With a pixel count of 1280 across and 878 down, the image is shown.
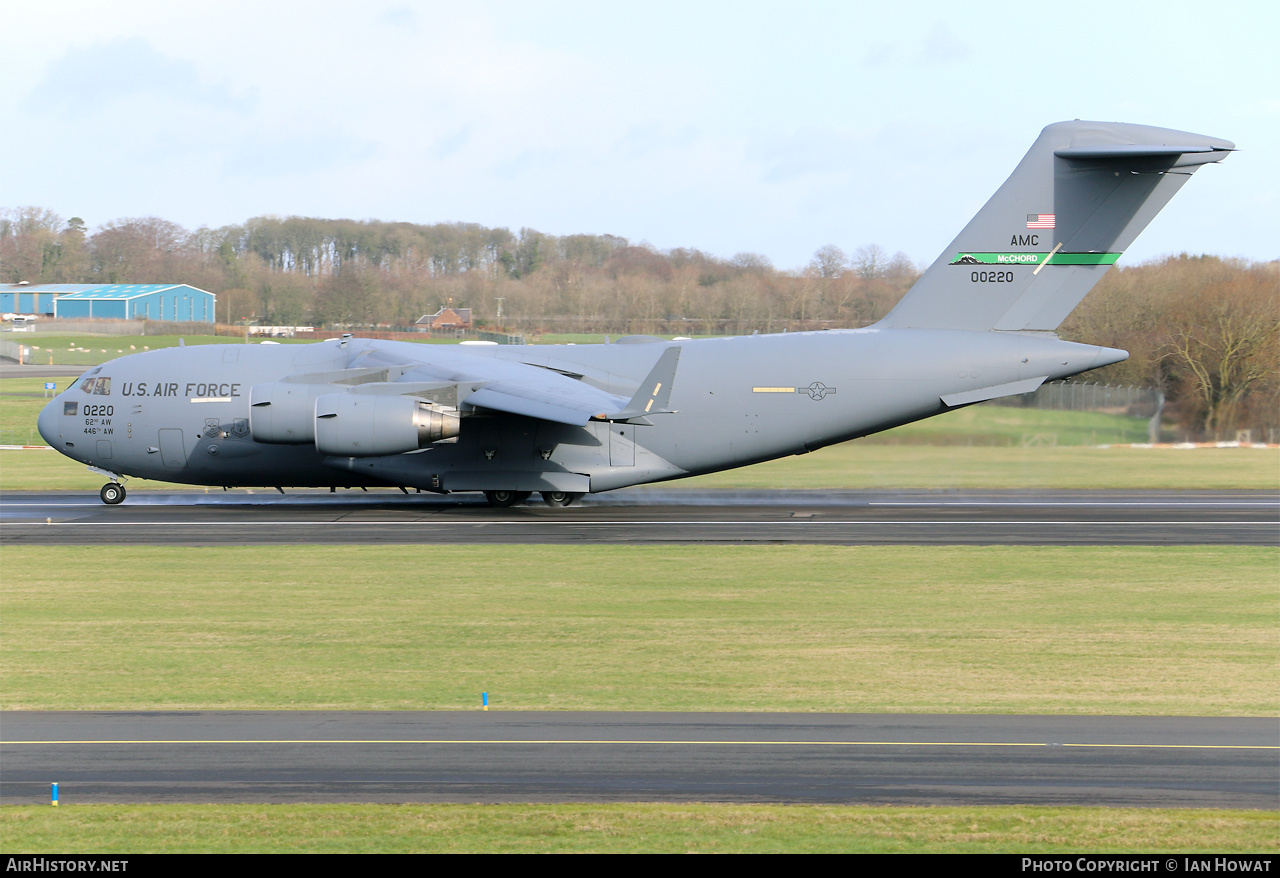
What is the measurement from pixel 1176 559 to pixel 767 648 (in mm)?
9809

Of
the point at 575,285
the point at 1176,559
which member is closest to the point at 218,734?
the point at 1176,559

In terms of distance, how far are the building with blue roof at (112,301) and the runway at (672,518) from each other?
1823 inches

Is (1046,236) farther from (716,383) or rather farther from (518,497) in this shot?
(518,497)

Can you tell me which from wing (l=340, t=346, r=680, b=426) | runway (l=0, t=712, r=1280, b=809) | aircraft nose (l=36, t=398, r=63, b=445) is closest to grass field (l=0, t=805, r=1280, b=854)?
runway (l=0, t=712, r=1280, b=809)

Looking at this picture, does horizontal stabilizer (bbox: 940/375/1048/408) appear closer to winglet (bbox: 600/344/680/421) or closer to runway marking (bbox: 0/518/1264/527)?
runway marking (bbox: 0/518/1264/527)

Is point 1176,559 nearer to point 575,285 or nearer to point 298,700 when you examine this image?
point 298,700

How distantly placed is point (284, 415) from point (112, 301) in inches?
2510

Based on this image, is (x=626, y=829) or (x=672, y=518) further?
(x=672, y=518)

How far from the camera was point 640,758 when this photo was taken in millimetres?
8883

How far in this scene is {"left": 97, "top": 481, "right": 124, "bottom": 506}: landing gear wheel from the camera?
2658cm

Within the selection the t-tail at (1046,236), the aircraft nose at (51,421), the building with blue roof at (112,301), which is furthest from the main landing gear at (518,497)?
the building with blue roof at (112,301)

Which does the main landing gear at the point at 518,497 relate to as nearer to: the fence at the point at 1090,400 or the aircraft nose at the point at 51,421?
the aircraft nose at the point at 51,421

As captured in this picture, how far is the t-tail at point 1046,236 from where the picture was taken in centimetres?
2406

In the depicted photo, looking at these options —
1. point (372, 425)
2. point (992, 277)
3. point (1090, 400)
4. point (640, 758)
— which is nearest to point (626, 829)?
point (640, 758)
